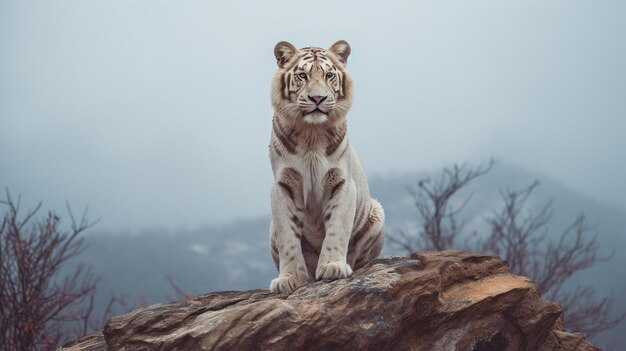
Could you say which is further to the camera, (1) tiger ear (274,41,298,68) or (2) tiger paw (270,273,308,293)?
(1) tiger ear (274,41,298,68)

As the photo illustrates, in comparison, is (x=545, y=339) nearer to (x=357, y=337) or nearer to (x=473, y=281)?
(x=473, y=281)

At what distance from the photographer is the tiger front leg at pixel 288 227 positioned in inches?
199

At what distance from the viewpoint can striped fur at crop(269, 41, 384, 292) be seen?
16.2 ft

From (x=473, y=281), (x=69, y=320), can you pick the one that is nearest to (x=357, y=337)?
(x=473, y=281)

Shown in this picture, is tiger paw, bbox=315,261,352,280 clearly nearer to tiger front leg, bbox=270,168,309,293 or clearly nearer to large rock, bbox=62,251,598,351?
large rock, bbox=62,251,598,351

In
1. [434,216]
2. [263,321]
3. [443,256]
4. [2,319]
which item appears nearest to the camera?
[263,321]

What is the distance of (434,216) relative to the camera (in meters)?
11.4

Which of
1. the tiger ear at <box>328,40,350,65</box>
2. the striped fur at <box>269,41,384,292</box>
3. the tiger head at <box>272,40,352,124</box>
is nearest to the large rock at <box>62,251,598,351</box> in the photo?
the striped fur at <box>269,41,384,292</box>

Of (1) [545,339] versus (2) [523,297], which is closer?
(2) [523,297]

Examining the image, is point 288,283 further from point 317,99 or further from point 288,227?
point 317,99

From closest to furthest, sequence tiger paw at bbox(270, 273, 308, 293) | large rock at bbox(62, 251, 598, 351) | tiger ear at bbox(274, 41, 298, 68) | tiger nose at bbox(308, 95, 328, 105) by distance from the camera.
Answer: large rock at bbox(62, 251, 598, 351)
tiger nose at bbox(308, 95, 328, 105)
tiger paw at bbox(270, 273, 308, 293)
tiger ear at bbox(274, 41, 298, 68)

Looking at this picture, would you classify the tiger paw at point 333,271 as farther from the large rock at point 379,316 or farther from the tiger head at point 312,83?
the tiger head at point 312,83

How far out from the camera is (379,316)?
460 centimetres

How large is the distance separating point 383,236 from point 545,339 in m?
1.54
